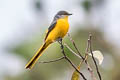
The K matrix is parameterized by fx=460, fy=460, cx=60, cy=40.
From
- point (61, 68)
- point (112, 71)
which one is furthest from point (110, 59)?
point (61, 68)

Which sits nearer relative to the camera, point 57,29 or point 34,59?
point 34,59

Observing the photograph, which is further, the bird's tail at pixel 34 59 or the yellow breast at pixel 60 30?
the yellow breast at pixel 60 30

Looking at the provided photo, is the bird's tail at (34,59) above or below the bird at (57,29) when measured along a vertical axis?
below

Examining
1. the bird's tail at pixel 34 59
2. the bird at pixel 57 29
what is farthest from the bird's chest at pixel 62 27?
the bird's tail at pixel 34 59

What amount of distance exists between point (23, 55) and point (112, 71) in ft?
7.02

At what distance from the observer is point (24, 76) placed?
950 centimetres

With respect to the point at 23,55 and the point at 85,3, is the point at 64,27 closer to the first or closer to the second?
the point at 23,55

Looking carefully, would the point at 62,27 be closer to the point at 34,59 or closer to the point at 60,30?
the point at 60,30

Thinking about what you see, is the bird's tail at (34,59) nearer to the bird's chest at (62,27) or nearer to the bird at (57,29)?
the bird at (57,29)

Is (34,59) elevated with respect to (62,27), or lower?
lower

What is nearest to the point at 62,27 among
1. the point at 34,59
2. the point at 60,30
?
the point at 60,30

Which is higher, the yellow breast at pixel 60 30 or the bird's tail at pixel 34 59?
the yellow breast at pixel 60 30

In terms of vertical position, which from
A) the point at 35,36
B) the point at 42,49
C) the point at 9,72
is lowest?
the point at 9,72

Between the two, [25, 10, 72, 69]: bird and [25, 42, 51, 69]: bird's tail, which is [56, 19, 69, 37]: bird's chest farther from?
[25, 42, 51, 69]: bird's tail
